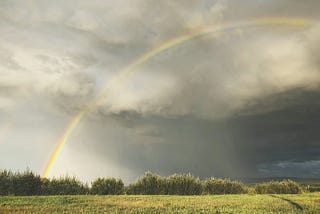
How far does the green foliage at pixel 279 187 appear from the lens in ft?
175

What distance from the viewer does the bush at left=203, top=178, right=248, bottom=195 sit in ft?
165

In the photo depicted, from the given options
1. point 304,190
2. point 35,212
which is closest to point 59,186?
point 35,212

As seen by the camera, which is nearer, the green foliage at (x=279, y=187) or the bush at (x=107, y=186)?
the bush at (x=107, y=186)

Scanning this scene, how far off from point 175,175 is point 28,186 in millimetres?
21280

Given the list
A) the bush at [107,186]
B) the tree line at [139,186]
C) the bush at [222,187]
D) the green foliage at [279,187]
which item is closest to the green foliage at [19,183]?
the tree line at [139,186]

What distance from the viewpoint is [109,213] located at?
21625 mm

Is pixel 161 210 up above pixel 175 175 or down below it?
below

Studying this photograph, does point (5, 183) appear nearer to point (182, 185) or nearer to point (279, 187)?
point (182, 185)

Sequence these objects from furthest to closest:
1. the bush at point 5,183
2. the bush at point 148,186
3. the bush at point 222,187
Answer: the bush at point 222,187 → the bush at point 148,186 → the bush at point 5,183

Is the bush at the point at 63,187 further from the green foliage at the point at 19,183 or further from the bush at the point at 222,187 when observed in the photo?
the bush at the point at 222,187

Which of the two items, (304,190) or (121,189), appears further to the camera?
(304,190)

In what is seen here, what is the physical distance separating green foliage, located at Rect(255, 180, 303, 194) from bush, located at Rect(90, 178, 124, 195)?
Answer: 77.8 feet

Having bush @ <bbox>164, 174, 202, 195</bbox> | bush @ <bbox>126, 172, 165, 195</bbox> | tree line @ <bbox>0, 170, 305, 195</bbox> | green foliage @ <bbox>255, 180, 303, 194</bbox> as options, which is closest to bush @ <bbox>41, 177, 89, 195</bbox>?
tree line @ <bbox>0, 170, 305, 195</bbox>

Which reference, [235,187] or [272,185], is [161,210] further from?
[272,185]
